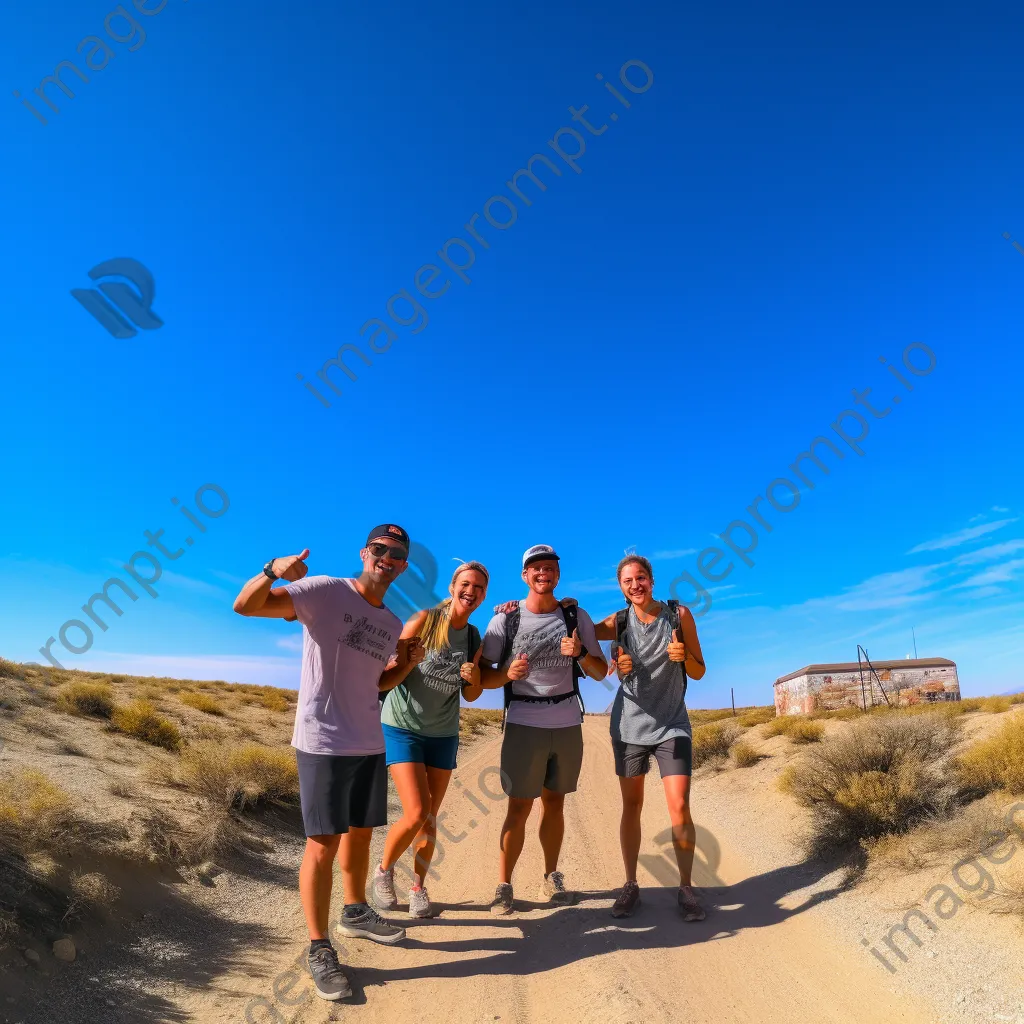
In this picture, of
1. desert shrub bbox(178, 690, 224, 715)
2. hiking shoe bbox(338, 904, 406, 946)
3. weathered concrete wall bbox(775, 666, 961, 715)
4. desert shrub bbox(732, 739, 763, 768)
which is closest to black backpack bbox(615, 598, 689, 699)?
hiking shoe bbox(338, 904, 406, 946)

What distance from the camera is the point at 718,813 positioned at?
8.67 meters

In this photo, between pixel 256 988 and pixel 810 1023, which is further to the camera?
pixel 256 988

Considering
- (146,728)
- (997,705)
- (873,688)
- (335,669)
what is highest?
(873,688)

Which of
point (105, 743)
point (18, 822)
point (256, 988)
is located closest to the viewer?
point (256, 988)

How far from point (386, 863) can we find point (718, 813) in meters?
5.47

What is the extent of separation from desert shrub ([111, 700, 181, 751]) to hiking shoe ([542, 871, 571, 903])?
7634 mm

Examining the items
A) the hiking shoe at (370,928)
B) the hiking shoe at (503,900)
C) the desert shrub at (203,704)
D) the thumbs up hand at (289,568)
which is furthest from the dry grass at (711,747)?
the thumbs up hand at (289,568)

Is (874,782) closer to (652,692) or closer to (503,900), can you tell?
(652,692)

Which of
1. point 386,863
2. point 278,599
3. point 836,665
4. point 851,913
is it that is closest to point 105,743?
point 386,863

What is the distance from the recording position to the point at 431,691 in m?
4.68

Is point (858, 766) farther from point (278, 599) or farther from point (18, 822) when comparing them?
point (18, 822)

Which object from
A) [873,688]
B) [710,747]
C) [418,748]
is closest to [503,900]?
[418,748]

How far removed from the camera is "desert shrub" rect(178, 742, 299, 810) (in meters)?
7.10

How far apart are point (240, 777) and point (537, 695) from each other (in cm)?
464
